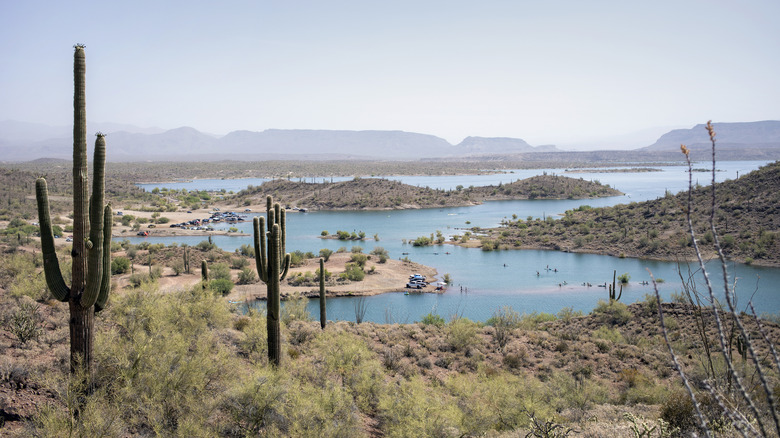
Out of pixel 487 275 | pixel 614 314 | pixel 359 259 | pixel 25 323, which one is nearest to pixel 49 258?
pixel 25 323

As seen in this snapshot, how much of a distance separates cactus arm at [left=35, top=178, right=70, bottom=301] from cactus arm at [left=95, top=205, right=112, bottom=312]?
2.16 feet

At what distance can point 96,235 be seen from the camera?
1029cm

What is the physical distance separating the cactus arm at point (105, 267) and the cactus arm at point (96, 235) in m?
0.40

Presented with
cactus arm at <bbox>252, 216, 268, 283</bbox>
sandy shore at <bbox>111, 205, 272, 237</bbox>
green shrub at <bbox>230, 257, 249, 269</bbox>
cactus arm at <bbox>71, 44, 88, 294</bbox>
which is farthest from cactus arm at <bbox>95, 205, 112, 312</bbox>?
sandy shore at <bbox>111, 205, 272, 237</bbox>

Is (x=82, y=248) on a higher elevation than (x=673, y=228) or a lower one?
higher

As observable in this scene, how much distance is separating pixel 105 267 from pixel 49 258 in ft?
3.35

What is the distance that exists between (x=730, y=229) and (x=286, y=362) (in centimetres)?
5620

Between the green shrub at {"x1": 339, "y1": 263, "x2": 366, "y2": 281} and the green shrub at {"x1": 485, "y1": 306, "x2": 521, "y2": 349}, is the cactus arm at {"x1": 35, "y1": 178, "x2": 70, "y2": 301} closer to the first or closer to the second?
the green shrub at {"x1": 485, "y1": 306, "x2": 521, "y2": 349}

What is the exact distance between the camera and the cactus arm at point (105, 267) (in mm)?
10805

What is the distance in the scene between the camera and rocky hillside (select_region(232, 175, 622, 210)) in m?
104

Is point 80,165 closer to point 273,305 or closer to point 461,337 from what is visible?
point 273,305

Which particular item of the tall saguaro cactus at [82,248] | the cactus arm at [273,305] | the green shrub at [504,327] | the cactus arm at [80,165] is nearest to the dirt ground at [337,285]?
the green shrub at [504,327]

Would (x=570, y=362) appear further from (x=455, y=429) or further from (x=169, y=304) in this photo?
(x=169, y=304)

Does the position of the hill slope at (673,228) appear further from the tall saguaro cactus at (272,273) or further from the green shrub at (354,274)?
the tall saguaro cactus at (272,273)
